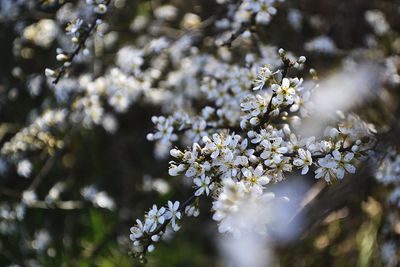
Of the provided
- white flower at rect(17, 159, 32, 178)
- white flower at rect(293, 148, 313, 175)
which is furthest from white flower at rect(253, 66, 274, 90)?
white flower at rect(17, 159, 32, 178)

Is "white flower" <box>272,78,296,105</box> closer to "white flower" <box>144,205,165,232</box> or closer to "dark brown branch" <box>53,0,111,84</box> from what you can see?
"white flower" <box>144,205,165,232</box>

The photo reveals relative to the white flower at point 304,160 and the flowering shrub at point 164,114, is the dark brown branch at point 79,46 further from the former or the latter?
the white flower at point 304,160

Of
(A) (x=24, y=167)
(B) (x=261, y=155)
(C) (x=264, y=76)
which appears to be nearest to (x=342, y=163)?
(B) (x=261, y=155)

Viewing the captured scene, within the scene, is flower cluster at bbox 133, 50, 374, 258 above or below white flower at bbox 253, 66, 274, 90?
below

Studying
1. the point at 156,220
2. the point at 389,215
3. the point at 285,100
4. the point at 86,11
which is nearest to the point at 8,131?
the point at 86,11

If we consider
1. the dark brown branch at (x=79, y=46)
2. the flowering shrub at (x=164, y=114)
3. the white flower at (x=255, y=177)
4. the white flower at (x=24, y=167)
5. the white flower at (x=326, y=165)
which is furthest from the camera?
the white flower at (x=24, y=167)

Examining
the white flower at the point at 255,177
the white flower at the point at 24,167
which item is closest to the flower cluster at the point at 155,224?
the white flower at the point at 255,177

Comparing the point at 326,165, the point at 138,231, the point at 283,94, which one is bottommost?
the point at 138,231

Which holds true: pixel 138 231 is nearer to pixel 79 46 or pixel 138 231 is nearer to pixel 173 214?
pixel 173 214

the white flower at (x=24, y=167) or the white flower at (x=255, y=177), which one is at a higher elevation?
the white flower at (x=255, y=177)
